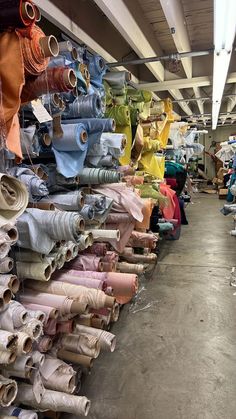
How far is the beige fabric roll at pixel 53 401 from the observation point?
1300mm

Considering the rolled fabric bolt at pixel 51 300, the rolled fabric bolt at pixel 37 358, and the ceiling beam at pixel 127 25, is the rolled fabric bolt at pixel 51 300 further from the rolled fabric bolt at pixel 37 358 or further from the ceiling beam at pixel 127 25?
the ceiling beam at pixel 127 25

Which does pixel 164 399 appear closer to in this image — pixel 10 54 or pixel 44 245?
pixel 44 245

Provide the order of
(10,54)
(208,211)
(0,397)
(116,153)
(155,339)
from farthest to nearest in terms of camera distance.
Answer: (208,211)
(155,339)
(116,153)
(0,397)
(10,54)

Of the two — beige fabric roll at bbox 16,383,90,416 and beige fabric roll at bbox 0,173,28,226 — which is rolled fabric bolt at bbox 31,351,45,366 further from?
beige fabric roll at bbox 0,173,28,226

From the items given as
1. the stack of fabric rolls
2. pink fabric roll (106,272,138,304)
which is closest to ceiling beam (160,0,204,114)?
→ the stack of fabric rolls

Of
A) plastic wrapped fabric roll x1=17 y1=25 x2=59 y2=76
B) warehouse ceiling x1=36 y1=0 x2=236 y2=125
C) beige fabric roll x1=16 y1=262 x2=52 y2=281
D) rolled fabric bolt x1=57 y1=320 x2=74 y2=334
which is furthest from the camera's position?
warehouse ceiling x1=36 y1=0 x2=236 y2=125

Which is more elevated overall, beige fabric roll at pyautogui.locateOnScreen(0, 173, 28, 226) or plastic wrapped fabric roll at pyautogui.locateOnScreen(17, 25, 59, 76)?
plastic wrapped fabric roll at pyautogui.locateOnScreen(17, 25, 59, 76)

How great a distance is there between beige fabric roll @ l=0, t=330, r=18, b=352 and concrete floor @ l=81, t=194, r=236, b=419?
0.95 meters

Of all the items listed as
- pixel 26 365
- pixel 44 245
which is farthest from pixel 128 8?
pixel 26 365

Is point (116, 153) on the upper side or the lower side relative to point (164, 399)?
upper

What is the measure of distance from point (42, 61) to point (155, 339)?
209 cm

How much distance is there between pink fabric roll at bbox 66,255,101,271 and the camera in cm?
178

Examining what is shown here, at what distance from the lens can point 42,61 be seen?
109 centimetres

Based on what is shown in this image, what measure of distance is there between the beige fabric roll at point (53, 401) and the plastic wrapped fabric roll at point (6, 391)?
0.56ft
